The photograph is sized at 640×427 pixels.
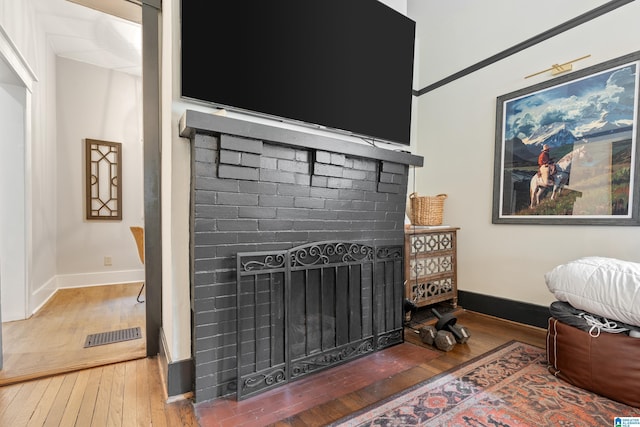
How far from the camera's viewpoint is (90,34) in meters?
3.19

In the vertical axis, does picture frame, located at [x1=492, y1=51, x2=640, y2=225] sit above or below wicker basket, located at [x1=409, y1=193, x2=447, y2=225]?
above

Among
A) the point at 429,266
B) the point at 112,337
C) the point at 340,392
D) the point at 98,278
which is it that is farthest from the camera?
the point at 98,278

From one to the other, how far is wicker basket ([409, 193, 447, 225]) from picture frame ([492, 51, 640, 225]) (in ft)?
1.57

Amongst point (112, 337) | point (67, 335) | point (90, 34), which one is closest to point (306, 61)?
point (112, 337)

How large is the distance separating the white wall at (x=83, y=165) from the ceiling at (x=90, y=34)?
24 cm

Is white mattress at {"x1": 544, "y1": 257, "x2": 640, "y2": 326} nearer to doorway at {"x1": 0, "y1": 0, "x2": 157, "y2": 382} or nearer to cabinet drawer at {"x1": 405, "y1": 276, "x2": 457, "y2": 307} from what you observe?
cabinet drawer at {"x1": 405, "y1": 276, "x2": 457, "y2": 307}

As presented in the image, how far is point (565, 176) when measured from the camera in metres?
2.29

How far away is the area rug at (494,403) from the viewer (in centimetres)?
133

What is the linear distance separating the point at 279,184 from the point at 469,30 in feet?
8.90

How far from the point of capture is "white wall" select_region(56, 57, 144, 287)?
12.0 feet

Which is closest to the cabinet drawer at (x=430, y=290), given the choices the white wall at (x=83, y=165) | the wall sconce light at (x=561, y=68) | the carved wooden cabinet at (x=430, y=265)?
the carved wooden cabinet at (x=430, y=265)

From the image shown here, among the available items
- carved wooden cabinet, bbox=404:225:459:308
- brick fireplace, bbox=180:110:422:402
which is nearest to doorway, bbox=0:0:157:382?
brick fireplace, bbox=180:110:422:402

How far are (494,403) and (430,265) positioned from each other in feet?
4.45

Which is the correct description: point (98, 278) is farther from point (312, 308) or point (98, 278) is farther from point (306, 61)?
point (306, 61)
